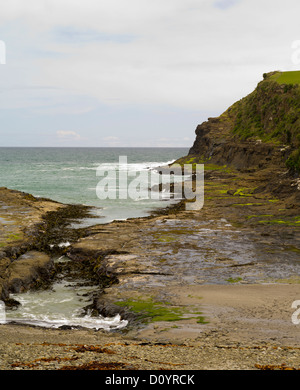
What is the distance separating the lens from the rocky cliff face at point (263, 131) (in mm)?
63625

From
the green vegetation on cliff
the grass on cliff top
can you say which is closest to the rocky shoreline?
the green vegetation on cliff

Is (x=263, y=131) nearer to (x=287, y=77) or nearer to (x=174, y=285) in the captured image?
(x=287, y=77)

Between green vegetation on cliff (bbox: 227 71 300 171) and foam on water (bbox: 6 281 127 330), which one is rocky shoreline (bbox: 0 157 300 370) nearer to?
foam on water (bbox: 6 281 127 330)

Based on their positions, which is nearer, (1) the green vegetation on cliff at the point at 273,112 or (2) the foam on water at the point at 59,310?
(2) the foam on water at the point at 59,310

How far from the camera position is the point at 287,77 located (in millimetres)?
78812

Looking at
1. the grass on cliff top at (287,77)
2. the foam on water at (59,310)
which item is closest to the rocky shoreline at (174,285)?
the foam on water at (59,310)

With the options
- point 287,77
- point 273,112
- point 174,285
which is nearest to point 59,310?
point 174,285

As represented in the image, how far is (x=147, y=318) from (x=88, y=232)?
54.7 ft

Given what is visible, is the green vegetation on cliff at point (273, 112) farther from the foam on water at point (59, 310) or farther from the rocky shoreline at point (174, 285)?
the foam on water at point (59, 310)

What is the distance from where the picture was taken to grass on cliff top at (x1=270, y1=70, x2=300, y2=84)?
75188mm

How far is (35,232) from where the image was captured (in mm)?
32188
